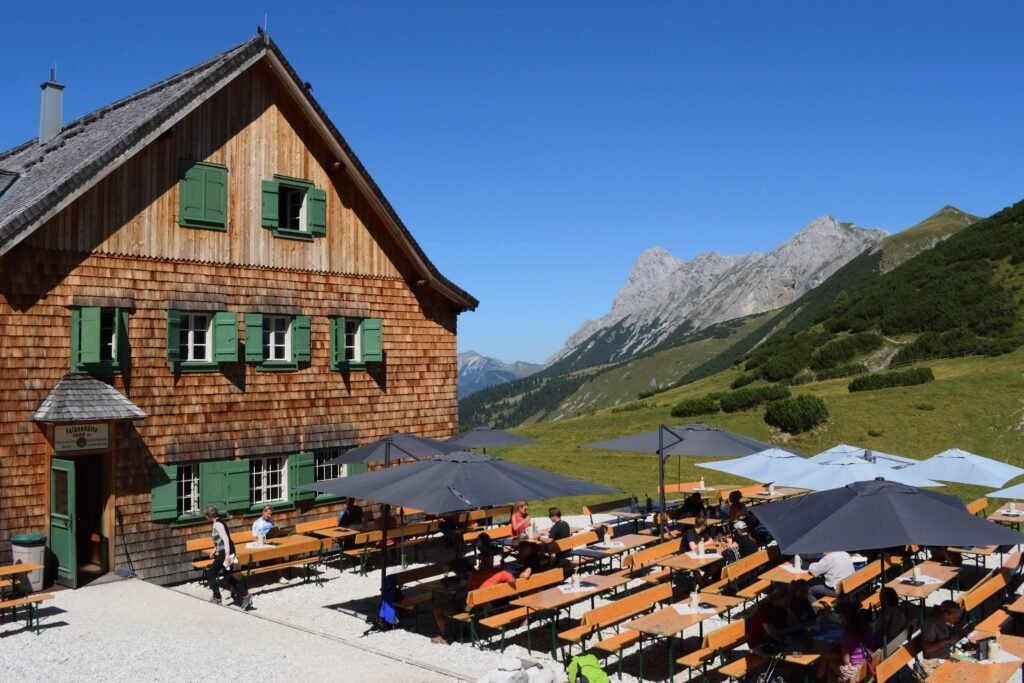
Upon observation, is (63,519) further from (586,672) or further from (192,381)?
(586,672)

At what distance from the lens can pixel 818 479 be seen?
49.8 feet

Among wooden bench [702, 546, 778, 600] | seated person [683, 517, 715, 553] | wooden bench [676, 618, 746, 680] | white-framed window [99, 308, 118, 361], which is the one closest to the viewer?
wooden bench [676, 618, 746, 680]

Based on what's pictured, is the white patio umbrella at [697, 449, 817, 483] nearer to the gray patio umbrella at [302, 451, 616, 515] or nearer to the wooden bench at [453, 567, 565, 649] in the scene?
the gray patio umbrella at [302, 451, 616, 515]

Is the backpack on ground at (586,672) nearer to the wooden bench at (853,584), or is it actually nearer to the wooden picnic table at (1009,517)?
the wooden bench at (853,584)

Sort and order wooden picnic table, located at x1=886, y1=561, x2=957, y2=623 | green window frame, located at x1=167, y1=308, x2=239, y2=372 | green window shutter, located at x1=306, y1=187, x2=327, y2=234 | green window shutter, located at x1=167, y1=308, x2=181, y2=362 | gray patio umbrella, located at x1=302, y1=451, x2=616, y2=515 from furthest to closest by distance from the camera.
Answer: green window shutter, located at x1=306, y1=187, x2=327, y2=234
green window frame, located at x1=167, y1=308, x2=239, y2=372
green window shutter, located at x1=167, y1=308, x2=181, y2=362
wooden picnic table, located at x1=886, y1=561, x2=957, y2=623
gray patio umbrella, located at x1=302, y1=451, x2=616, y2=515

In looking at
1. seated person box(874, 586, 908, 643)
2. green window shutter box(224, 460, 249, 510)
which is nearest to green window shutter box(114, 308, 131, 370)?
green window shutter box(224, 460, 249, 510)

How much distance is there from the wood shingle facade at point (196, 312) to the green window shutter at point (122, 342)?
0.04 metres

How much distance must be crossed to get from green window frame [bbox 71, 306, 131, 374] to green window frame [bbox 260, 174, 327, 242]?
4.03 metres

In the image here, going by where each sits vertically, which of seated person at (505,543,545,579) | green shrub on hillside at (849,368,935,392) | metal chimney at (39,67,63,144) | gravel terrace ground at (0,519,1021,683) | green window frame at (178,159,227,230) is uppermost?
metal chimney at (39,67,63,144)

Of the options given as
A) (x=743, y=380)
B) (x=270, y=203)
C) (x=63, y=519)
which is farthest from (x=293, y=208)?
(x=743, y=380)

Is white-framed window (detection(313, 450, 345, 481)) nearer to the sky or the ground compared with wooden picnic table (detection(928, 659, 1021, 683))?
nearer to the sky

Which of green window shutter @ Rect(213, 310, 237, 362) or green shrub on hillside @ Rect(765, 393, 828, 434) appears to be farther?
green shrub on hillside @ Rect(765, 393, 828, 434)

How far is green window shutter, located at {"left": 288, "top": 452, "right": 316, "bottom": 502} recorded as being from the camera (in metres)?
19.6

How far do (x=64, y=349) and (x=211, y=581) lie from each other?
5135 mm
